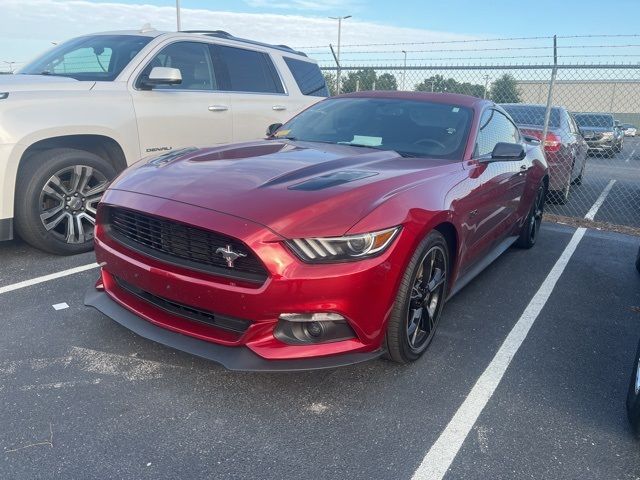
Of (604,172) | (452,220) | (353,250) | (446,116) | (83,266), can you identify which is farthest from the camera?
(604,172)

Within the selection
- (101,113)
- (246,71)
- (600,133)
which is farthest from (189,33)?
(600,133)

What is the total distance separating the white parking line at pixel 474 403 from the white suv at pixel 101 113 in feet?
10.6

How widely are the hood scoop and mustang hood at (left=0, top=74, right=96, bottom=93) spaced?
8.85 ft

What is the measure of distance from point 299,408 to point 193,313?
72 cm

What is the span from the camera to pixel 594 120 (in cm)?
1720

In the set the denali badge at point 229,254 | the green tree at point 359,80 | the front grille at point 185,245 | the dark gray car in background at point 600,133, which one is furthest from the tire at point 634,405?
the dark gray car in background at point 600,133

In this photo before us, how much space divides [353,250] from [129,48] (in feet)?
12.4

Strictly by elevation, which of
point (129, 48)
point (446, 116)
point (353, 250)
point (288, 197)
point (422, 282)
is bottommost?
point (422, 282)

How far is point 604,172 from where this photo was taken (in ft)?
43.8

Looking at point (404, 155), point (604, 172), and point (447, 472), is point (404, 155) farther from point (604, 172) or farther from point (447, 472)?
point (604, 172)

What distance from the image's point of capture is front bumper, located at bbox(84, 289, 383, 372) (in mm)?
2459

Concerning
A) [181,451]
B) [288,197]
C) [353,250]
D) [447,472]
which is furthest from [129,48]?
[447,472]

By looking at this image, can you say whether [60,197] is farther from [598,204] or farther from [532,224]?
[598,204]

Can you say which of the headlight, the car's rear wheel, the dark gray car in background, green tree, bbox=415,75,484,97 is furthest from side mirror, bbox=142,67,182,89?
the dark gray car in background
